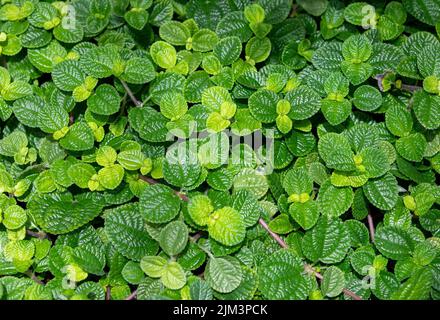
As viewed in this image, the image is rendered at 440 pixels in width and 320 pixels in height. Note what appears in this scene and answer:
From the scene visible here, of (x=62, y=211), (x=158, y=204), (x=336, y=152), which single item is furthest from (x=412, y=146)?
(x=62, y=211)

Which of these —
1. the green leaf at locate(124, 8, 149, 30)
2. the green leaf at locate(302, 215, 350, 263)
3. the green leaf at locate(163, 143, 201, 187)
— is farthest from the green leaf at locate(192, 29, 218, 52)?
the green leaf at locate(302, 215, 350, 263)

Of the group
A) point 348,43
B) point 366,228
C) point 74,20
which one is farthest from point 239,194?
point 74,20

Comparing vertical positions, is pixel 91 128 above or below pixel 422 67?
below

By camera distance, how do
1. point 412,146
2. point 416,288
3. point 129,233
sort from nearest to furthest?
point 416,288, point 129,233, point 412,146

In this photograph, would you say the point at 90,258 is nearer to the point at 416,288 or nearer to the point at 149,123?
the point at 149,123

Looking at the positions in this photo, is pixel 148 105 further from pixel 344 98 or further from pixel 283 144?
pixel 344 98
